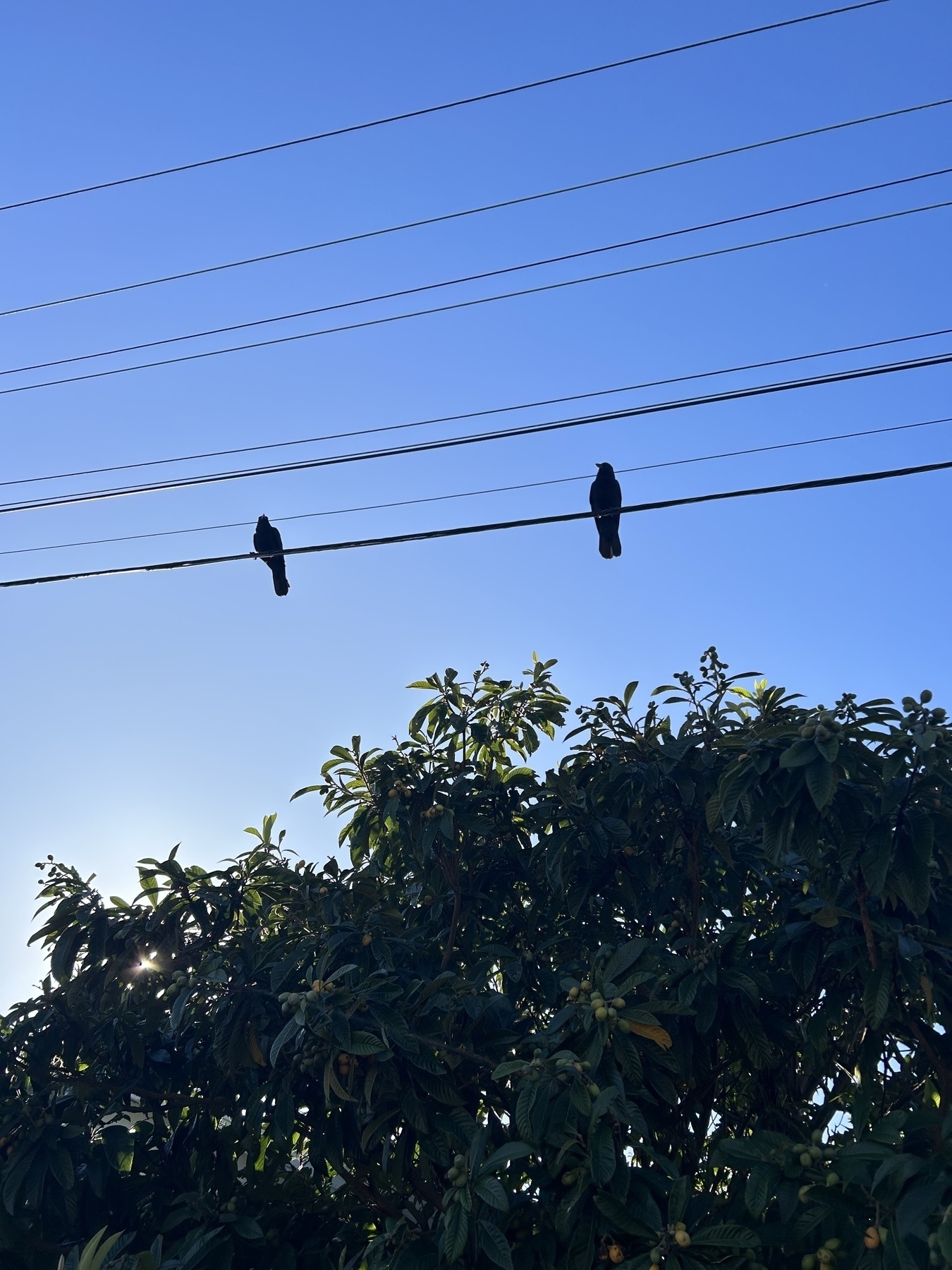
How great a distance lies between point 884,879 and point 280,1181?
2.79 meters

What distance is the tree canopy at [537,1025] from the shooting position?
3490 millimetres

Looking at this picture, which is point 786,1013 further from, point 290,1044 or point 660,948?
point 290,1044

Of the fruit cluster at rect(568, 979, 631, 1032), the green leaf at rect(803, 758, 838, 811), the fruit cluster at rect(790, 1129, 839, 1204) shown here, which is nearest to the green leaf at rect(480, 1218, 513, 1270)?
the fruit cluster at rect(568, 979, 631, 1032)

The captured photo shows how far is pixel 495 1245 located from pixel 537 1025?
1.49 metres

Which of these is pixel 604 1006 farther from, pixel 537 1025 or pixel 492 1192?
pixel 537 1025

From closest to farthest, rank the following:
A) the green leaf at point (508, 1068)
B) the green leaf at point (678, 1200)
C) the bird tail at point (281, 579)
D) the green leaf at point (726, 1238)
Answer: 1. the green leaf at point (726, 1238)
2. the green leaf at point (678, 1200)
3. the green leaf at point (508, 1068)
4. the bird tail at point (281, 579)

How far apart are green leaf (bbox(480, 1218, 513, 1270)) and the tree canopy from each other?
0.01 m

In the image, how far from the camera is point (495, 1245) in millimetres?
3391

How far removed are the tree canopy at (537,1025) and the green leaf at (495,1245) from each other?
11mm

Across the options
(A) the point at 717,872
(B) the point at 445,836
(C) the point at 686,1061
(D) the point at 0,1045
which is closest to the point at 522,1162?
(C) the point at 686,1061

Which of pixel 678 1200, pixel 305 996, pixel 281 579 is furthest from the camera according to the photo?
pixel 281 579

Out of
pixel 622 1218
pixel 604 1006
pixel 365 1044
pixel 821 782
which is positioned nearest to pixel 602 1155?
pixel 622 1218

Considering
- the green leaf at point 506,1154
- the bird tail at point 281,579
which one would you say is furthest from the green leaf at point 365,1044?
the bird tail at point 281,579

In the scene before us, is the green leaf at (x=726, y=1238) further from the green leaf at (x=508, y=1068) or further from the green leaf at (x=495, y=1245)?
the green leaf at (x=508, y=1068)
